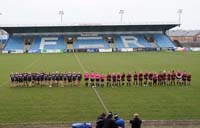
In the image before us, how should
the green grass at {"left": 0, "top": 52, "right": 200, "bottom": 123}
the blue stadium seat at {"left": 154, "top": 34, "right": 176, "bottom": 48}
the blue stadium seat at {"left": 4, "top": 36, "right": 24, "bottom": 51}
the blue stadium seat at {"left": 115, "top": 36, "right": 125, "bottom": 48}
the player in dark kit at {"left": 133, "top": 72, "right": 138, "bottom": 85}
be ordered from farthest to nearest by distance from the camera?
the blue stadium seat at {"left": 154, "top": 34, "right": 176, "bottom": 48}, the blue stadium seat at {"left": 115, "top": 36, "right": 125, "bottom": 48}, the blue stadium seat at {"left": 4, "top": 36, "right": 24, "bottom": 51}, the player in dark kit at {"left": 133, "top": 72, "right": 138, "bottom": 85}, the green grass at {"left": 0, "top": 52, "right": 200, "bottom": 123}

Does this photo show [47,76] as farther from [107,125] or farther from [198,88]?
[107,125]

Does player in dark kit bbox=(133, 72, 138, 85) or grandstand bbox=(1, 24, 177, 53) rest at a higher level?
grandstand bbox=(1, 24, 177, 53)

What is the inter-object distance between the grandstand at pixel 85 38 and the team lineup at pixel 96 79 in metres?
53.5

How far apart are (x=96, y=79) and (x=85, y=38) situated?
6119 cm

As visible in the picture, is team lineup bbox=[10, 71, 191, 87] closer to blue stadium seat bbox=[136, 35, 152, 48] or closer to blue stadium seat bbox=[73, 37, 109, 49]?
blue stadium seat bbox=[73, 37, 109, 49]

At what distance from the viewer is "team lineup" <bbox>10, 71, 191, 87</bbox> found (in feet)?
90.4

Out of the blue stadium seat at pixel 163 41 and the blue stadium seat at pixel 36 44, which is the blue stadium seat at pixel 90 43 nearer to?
the blue stadium seat at pixel 36 44

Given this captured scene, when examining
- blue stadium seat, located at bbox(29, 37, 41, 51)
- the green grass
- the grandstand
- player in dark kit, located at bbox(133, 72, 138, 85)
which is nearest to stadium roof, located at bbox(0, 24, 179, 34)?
the grandstand

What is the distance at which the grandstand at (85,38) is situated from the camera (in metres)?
83.3

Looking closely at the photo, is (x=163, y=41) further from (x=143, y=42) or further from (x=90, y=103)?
(x=90, y=103)

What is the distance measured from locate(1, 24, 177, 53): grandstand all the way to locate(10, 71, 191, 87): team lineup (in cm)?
5350

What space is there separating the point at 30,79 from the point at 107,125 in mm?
16282

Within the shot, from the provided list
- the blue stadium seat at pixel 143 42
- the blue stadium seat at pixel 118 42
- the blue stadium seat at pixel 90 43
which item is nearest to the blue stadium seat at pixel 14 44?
the blue stadium seat at pixel 90 43

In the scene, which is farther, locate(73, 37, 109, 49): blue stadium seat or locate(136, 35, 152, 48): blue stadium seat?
locate(136, 35, 152, 48): blue stadium seat
